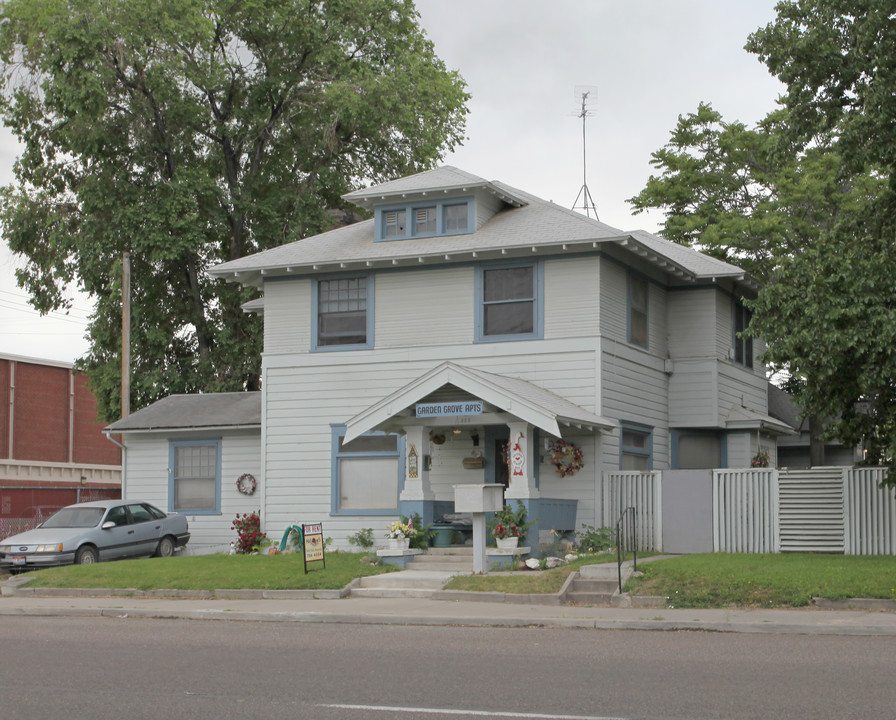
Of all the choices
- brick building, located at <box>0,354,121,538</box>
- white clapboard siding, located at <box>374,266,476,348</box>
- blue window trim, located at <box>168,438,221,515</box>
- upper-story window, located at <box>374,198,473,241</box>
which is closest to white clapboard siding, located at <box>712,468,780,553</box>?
white clapboard siding, located at <box>374,266,476,348</box>

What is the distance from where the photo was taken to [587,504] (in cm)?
2281

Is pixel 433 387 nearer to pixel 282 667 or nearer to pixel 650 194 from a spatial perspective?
pixel 282 667

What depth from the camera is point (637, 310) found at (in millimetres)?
25047

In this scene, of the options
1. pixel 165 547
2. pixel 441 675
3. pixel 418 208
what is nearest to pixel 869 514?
pixel 418 208

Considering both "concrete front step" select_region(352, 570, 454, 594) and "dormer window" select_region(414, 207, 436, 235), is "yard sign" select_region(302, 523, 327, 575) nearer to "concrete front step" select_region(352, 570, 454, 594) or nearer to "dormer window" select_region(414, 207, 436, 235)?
"concrete front step" select_region(352, 570, 454, 594)

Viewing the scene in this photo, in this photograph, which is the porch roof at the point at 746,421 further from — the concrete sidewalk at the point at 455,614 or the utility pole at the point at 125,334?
the utility pole at the point at 125,334

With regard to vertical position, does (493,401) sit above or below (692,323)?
below

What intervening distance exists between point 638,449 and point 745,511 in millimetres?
3757

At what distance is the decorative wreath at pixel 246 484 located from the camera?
26516mm

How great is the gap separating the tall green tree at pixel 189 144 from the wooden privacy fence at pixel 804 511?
18.0 meters

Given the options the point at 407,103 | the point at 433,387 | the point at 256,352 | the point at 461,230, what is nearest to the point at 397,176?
the point at 407,103

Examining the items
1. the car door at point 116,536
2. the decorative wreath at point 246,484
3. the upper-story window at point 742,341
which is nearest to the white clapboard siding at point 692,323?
the upper-story window at point 742,341

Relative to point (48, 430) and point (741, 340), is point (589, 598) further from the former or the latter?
point (48, 430)

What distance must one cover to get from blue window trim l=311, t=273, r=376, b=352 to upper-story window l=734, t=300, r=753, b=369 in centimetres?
887
